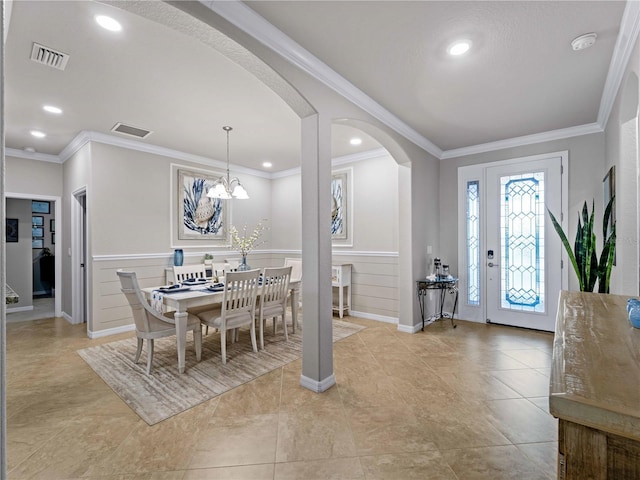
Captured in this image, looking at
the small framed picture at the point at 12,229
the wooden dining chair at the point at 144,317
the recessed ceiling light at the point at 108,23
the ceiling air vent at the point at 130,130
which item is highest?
the recessed ceiling light at the point at 108,23

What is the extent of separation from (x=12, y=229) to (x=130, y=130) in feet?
13.7

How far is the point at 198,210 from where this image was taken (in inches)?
206

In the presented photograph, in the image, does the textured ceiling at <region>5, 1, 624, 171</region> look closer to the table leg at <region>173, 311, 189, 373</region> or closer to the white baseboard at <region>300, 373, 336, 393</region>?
the table leg at <region>173, 311, 189, 373</region>

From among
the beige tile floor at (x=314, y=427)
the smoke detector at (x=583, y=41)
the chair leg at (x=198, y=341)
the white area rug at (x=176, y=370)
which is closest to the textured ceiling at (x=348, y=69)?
the smoke detector at (x=583, y=41)

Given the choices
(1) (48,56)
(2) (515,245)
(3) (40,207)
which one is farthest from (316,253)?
(3) (40,207)

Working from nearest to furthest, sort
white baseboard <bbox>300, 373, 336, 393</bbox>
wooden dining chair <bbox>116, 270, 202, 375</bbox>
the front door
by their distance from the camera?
1. white baseboard <bbox>300, 373, 336, 393</bbox>
2. wooden dining chair <bbox>116, 270, 202, 375</bbox>
3. the front door

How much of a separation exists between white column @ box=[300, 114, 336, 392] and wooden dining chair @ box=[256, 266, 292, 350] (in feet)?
3.35

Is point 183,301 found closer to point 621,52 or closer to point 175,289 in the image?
point 175,289

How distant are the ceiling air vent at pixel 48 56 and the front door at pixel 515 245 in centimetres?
480

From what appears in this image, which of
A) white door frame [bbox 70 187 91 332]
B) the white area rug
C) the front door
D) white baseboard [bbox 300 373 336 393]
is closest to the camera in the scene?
the white area rug

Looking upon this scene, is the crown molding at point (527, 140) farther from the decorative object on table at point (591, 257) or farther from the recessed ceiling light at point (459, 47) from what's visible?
the recessed ceiling light at point (459, 47)

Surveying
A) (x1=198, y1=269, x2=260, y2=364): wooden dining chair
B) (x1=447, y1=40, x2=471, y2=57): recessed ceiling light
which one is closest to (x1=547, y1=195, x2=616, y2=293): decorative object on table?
(x1=447, y1=40, x2=471, y2=57): recessed ceiling light

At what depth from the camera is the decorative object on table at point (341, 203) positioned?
5242mm

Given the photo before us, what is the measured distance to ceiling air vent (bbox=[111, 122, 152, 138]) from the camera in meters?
3.84
